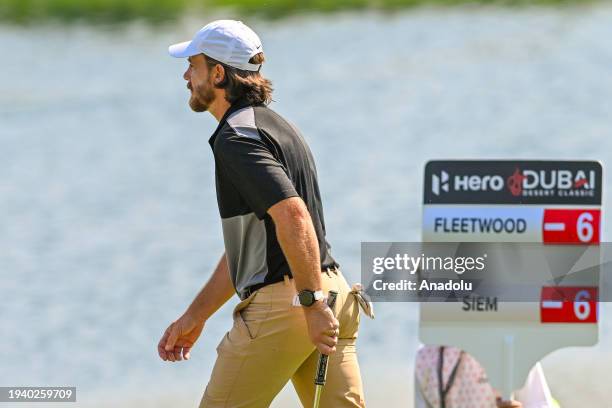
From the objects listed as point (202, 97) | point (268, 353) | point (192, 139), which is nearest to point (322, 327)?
point (268, 353)

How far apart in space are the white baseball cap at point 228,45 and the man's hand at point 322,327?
0.65 m

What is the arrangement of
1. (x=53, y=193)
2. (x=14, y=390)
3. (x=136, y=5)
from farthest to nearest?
(x=136, y=5) < (x=53, y=193) < (x=14, y=390)

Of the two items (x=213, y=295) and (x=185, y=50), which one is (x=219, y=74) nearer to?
(x=185, y=50)

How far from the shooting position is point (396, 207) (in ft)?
31.2

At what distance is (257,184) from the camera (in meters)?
3.04

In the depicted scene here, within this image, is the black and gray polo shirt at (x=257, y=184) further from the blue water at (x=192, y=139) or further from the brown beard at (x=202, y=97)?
the blue water at (x=192, y=139)

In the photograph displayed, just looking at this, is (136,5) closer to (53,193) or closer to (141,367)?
(53,193)

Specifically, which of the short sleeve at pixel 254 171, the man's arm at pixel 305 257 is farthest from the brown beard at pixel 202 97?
the man's arm at pixel 305 257

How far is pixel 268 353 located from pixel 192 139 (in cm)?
776

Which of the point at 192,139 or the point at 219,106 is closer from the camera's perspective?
the point at 219,106

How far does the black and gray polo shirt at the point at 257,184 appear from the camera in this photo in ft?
10.0

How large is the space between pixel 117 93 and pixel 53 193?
1.43m

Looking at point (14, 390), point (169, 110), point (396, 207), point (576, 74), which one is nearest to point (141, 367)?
point (14, 390)

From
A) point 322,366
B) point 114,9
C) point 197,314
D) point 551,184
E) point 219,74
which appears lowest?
point 322,366
